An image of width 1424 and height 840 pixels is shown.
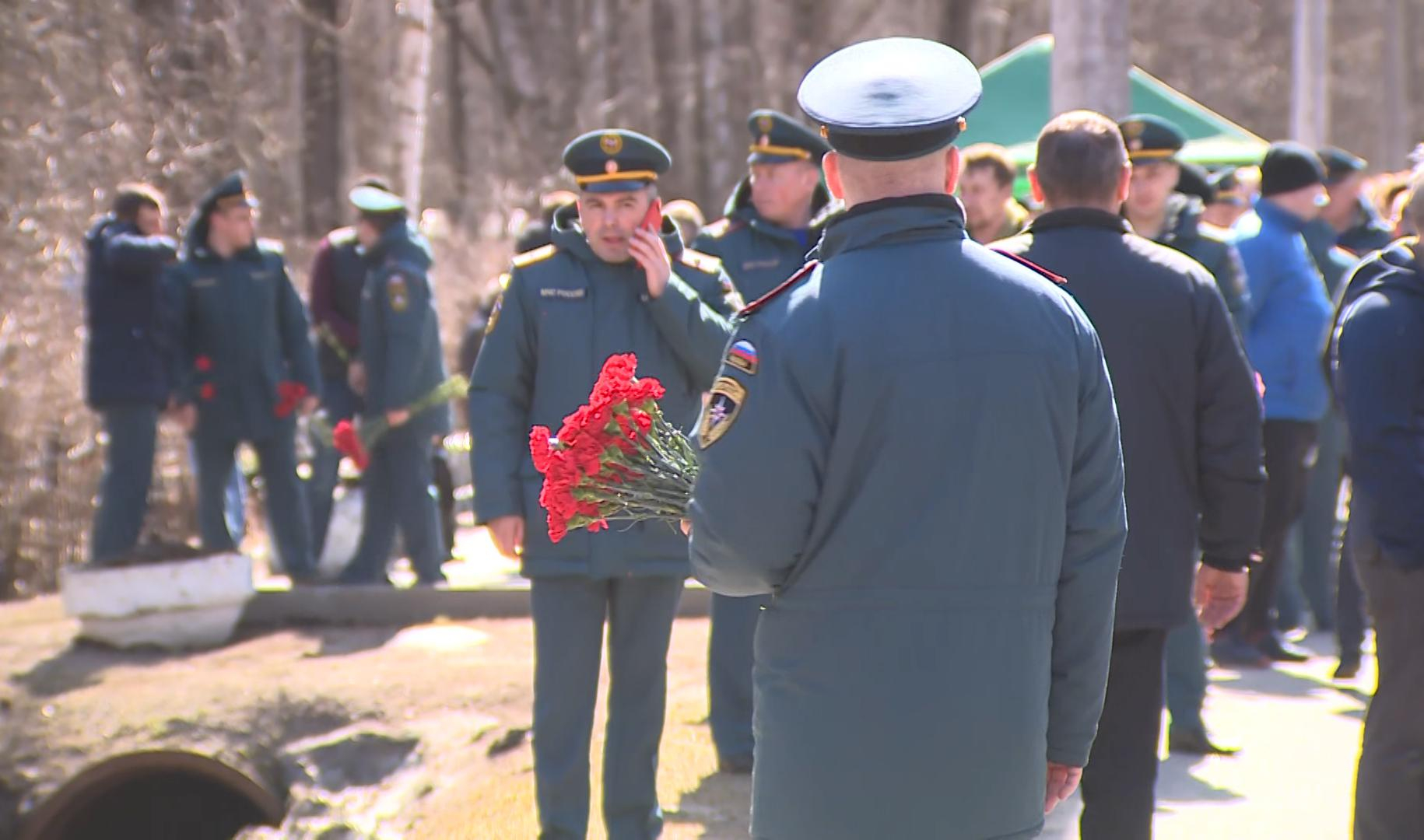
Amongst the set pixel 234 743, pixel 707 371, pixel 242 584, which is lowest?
pixel 234 743

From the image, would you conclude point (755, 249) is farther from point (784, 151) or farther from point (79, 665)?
point (79, 665)

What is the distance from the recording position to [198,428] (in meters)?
9.20

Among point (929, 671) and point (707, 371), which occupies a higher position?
point (707, 371)

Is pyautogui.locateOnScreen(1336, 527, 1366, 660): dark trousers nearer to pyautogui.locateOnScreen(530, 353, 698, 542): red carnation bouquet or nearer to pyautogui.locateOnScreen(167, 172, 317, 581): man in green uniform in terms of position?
pyautogui.locateOnScreen(530, 353, 698, 542): red carnation bouquet

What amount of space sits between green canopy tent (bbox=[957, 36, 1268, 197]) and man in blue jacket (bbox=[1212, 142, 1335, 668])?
15.4 ft

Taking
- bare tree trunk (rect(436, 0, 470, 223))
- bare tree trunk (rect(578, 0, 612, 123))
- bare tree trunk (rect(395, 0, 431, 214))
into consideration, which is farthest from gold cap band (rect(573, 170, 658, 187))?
bare tree trunk (rect(578, 0, 612, 123))

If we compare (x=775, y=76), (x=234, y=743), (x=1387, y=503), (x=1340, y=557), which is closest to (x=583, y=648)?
(x=1387, y=503)

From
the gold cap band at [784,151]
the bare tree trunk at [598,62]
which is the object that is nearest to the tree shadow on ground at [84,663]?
the gold cap band at [784,151]

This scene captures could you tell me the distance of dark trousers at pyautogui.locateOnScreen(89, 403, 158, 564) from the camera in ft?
29.0

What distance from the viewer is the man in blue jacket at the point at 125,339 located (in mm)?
8656

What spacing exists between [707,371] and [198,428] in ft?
16.1

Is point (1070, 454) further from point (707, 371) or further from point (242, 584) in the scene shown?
point (242, 584)

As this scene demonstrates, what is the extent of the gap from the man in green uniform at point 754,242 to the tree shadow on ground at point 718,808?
12cm

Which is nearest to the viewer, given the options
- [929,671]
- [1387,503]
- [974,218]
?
[929,671]
